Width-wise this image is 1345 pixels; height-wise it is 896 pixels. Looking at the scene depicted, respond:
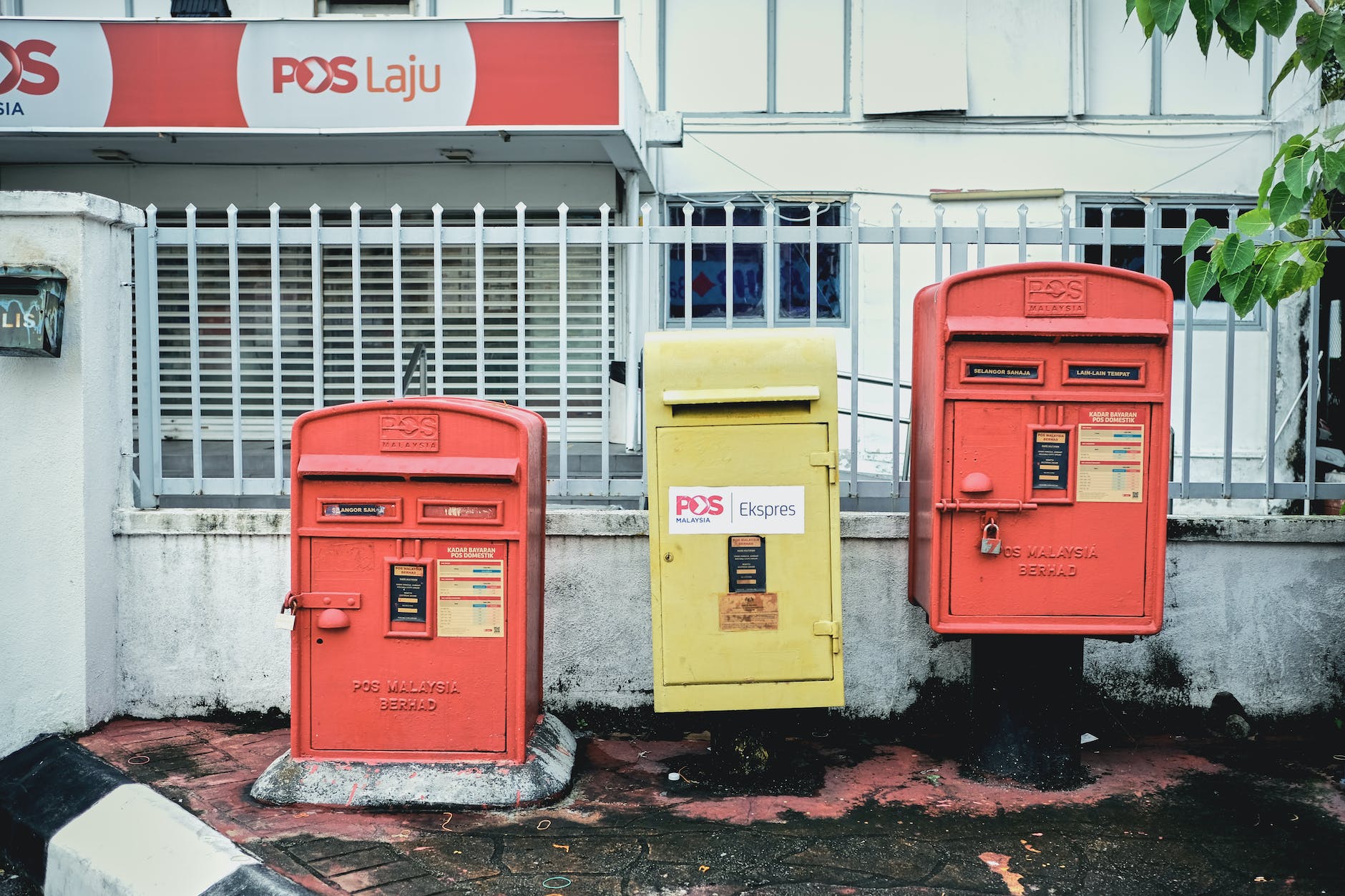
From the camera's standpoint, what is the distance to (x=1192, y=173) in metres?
11.0

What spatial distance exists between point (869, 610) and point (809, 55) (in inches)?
297

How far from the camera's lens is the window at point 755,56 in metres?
10.8

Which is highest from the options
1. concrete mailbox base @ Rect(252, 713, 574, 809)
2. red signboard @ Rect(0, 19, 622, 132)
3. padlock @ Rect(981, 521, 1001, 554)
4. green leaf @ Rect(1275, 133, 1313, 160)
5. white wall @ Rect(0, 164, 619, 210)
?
red signboard @ Rect(0, 19, 622, 132)

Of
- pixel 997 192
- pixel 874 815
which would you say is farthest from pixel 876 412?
pixel 874 815

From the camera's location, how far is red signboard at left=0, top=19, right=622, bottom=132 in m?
9.49

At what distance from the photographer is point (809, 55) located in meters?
10.9

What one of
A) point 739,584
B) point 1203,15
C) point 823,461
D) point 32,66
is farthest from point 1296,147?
point 32,66

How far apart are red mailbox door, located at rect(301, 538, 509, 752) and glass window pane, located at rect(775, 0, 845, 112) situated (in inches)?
321

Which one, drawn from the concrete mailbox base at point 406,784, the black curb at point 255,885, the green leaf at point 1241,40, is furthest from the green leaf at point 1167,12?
the black curb at point 255,885

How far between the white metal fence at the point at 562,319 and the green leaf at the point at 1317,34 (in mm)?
1089

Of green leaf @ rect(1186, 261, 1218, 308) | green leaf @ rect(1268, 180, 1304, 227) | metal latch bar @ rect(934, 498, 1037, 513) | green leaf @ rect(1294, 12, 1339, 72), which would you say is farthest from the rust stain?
green leaf @ rect(1294, 12, 1339, 72)

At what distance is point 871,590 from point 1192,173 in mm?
8166

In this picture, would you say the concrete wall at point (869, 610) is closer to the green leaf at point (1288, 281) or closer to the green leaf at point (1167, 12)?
the green leaf at point (1288, 281)

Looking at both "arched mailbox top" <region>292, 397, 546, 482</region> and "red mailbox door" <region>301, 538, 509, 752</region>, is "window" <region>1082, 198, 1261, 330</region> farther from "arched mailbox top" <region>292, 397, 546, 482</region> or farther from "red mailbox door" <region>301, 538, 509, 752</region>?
"red mailbox door" <region>301, 538, 509, 752</region>
